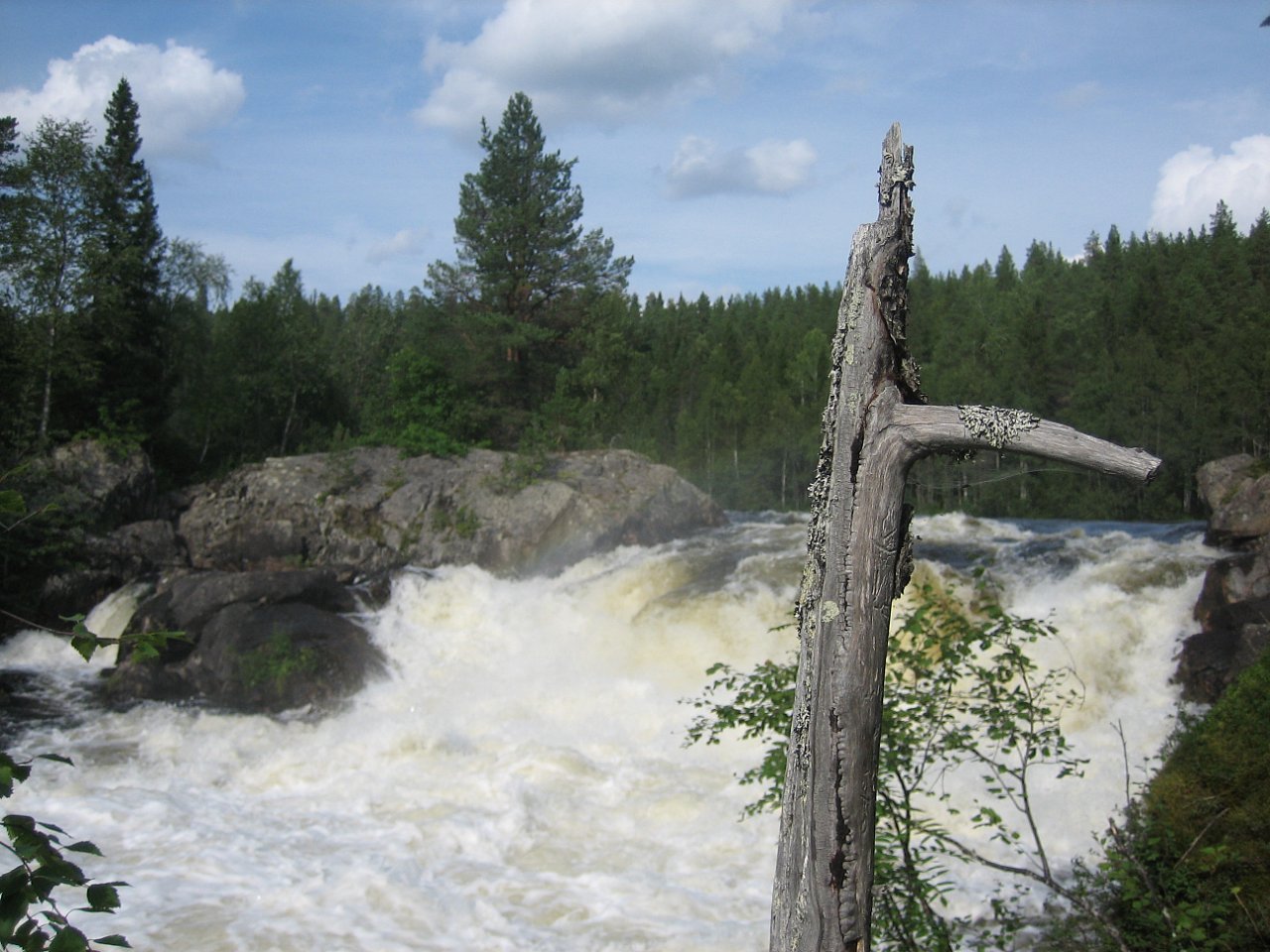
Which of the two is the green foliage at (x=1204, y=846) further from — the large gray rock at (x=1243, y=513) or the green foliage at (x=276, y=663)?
the green foliage at (x=276, y=663)

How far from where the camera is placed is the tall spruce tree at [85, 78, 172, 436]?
21.2 meters

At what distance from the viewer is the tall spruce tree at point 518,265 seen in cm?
2414

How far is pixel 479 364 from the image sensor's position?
24344 millimetres

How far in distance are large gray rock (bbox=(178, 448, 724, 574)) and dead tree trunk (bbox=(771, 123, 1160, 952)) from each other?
16.0m

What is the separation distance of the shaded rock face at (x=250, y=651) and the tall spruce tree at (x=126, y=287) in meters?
7.70

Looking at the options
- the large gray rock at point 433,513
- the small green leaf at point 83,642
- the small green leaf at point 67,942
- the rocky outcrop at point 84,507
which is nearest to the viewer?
the small green leaf at point 67,942

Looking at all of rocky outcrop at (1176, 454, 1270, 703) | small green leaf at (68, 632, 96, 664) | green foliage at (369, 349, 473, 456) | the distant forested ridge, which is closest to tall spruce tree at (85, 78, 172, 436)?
the distant forested ridge

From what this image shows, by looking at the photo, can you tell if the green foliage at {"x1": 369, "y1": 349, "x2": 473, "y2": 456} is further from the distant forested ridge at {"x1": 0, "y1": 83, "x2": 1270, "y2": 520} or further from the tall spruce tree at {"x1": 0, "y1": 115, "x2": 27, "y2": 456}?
the tall spruce tree at {"x1": 0, "y1": 115, "x2": 27, "y2": 456}

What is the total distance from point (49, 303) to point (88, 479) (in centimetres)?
434

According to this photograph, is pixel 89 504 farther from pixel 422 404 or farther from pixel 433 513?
pixel 422 404

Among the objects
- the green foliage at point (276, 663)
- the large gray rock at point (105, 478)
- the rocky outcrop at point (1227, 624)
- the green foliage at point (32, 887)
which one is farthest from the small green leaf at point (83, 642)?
the large gray rock at point (105, 478)

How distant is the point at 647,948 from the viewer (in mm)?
7266

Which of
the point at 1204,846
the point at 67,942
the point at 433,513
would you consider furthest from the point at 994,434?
the point at 433,513

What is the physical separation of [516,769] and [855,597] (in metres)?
9.24
